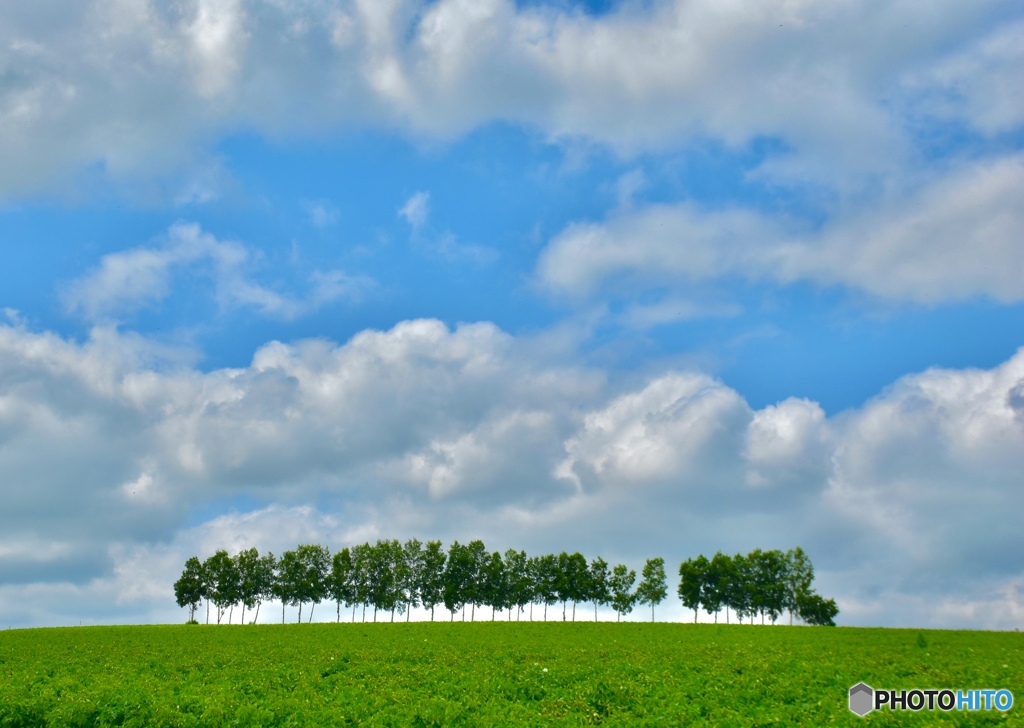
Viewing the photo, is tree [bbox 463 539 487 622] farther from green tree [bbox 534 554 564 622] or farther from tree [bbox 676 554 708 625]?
tree [bbox 676 554 708 625]

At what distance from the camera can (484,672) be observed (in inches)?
1339

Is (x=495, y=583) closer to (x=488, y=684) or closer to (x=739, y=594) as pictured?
(x=739, y=594)

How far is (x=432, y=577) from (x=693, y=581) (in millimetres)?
40627

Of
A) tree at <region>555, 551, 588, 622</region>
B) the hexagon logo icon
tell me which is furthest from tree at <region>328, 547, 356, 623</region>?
the hexagon logo icon

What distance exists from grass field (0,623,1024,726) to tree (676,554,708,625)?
187ft

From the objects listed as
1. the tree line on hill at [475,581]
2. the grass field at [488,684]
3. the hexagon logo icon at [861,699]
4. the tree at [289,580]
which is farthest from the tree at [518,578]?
the hexagon logo icon at [861,699]

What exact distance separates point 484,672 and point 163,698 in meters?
14.0

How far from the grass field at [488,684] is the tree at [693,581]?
187ft

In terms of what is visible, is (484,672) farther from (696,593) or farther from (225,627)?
(696,593)

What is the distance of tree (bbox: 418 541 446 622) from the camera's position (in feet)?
367

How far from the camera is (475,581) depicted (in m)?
112

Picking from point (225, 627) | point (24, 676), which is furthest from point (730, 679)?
point (225, 627)

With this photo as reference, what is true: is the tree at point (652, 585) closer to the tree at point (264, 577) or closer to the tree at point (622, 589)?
the tree at point (622, 589)

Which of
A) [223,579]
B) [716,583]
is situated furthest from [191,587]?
[716,583]
